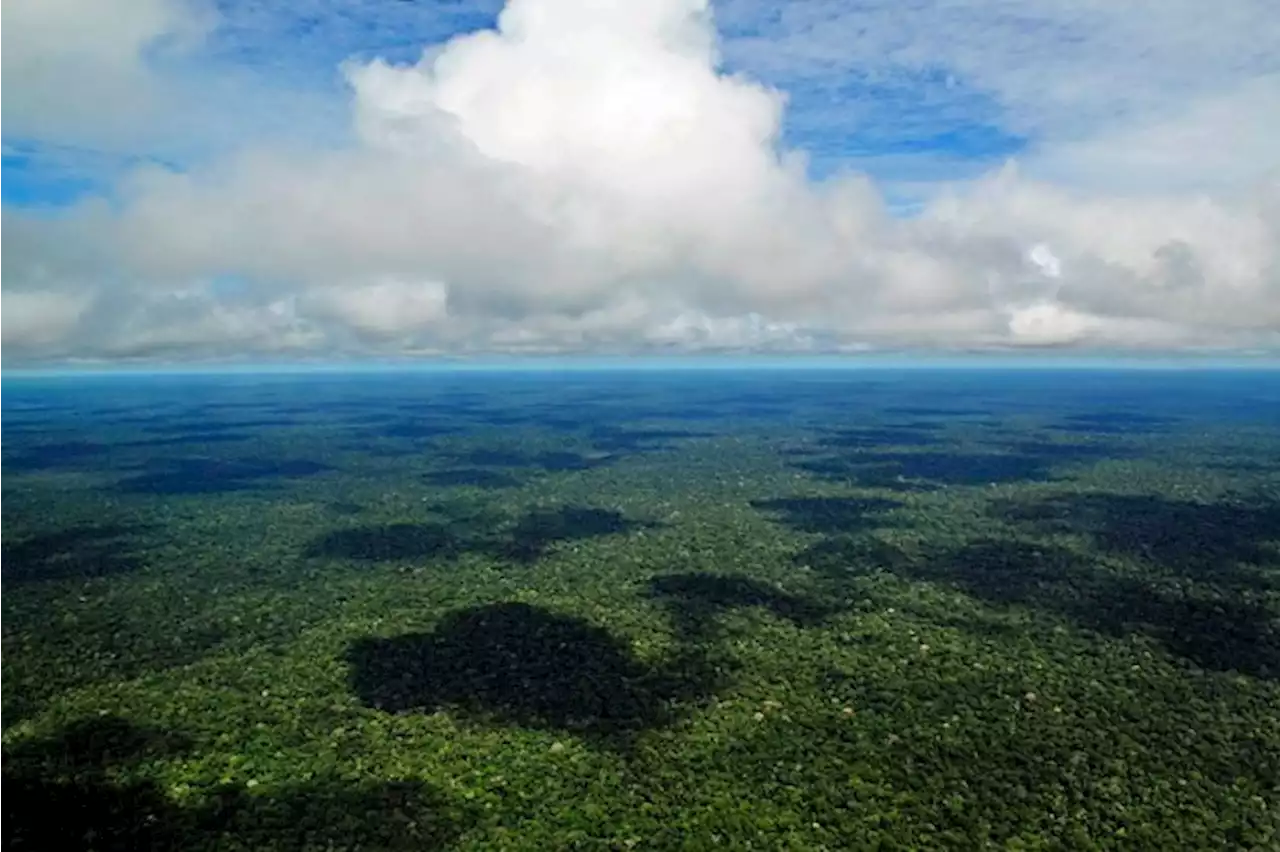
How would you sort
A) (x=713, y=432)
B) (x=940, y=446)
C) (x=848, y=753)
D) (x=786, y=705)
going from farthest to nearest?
(x=713, y=432) → (x=940, y=446) → (x=786, y=705) → (x=848, y=753)

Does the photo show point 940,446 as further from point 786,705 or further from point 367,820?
point 367,820

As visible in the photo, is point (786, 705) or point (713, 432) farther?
point (713, 432)

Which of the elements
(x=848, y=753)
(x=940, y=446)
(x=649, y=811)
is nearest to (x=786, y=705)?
(x=848, y=753)

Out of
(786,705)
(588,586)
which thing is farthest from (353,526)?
(786,705)

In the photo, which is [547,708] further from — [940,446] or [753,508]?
[940,446]

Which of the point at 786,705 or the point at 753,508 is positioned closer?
the point at 786,705

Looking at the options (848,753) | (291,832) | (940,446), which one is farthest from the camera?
(940,446)
